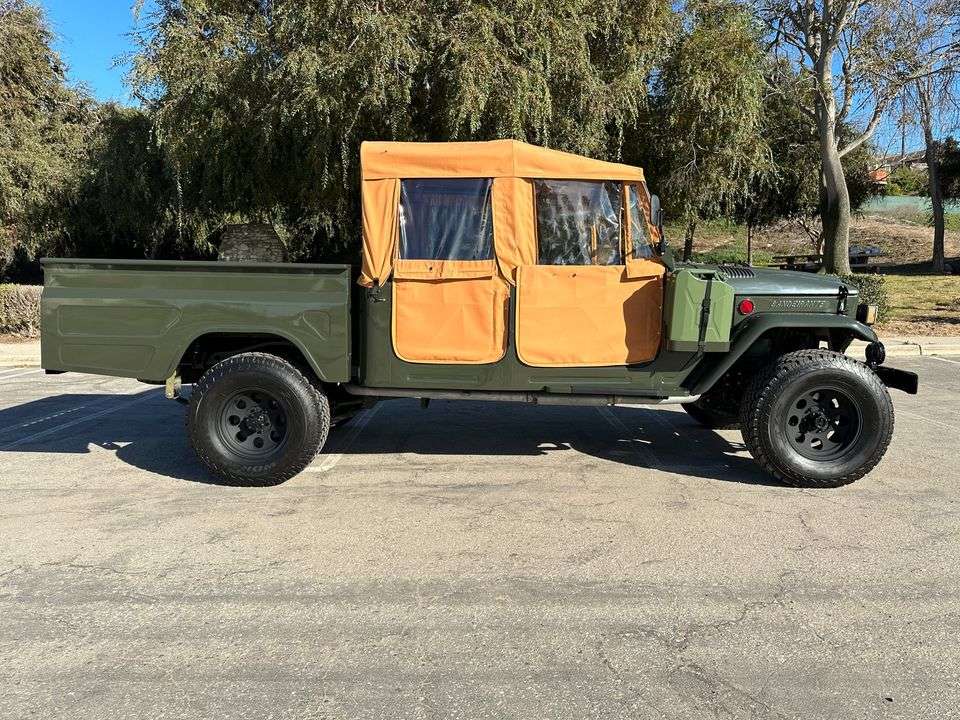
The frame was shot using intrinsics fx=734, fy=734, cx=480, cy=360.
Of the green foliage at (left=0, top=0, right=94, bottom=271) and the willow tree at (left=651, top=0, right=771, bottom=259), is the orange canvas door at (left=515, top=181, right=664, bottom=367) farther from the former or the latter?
the green foliage at (left=0, top=0, right=94, bottom=271)

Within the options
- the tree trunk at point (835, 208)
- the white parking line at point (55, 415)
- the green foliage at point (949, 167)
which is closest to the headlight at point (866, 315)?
the white parking line at point (55, 415)

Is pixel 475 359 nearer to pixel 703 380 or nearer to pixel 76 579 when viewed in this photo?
pixel 703 380

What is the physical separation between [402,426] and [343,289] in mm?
2251

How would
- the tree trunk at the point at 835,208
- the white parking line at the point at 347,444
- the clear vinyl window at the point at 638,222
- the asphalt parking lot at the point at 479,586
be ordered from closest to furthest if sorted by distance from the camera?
1. the asphalt parking lot at the point at 479,586
2. the clear vinyl window at the point at 638,222
3. the white parking line at the point at 347,444
4. the tree trunk at the point at 835,208

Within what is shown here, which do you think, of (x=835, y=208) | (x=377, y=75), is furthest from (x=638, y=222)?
(x=835, y=208)

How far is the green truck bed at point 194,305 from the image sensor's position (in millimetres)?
5094

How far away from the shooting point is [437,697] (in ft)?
8.88

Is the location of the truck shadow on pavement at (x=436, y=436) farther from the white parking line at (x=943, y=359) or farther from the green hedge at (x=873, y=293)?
the green hedge at (x=873, y=293)

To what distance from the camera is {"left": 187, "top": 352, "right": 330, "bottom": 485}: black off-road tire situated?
508cm

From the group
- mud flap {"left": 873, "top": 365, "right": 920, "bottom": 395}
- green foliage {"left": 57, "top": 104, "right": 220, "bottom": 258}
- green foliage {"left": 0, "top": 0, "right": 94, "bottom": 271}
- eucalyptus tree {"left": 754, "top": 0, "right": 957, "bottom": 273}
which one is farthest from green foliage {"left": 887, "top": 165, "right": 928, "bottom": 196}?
mud flap {"left": 873, "top": 365, "right": 920, "bottom": 395}

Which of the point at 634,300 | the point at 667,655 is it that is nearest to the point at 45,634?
the point at 667,655

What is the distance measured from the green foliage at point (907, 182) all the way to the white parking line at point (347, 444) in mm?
42717

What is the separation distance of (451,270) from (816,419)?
2738mm

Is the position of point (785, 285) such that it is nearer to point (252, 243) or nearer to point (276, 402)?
point (276, 402)
